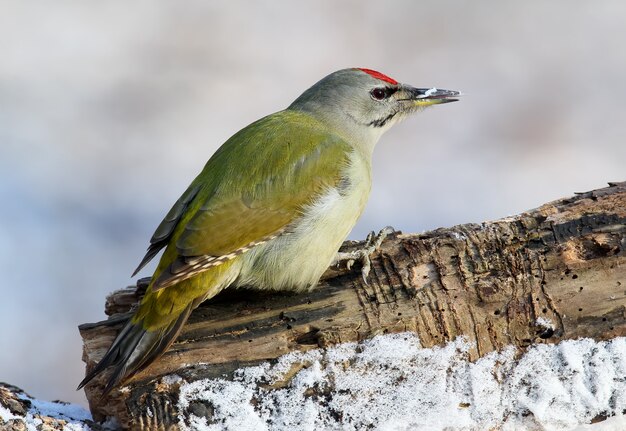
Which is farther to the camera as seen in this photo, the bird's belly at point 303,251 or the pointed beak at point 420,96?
the pointed beak at point 420,96

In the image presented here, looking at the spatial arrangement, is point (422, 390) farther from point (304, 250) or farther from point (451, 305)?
point (304, 250)

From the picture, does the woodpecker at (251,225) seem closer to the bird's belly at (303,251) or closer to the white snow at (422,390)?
the bird's belly at (303,251)

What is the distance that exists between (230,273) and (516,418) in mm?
1478

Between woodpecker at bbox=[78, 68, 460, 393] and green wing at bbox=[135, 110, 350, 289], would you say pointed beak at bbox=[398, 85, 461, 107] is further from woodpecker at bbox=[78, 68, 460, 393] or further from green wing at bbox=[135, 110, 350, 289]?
green wing at bbox=[135, 110, 350, 289]

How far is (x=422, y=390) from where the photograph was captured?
11.1ft

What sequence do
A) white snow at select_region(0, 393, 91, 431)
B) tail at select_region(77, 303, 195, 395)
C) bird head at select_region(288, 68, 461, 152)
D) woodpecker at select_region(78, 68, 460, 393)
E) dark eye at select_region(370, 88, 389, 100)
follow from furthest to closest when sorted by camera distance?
dark eye at select_region(370, 88, 389, 100) < bird head at select_region(288, 68, 461, 152) < woodpecker at select_region(78, 68, 460, 393) < tail at select_region(77, 303, 195, 395) < white snow at select_region(0, 393, 91, 431)

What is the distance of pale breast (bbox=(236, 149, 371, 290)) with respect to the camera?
148 inches

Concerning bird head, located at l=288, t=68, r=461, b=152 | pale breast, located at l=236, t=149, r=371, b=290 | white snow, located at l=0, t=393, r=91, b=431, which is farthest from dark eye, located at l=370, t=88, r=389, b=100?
white snow, located at l=0, t=393, r=91, b=431

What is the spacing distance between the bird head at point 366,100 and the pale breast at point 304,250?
79cm

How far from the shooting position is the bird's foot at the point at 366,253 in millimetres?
3748

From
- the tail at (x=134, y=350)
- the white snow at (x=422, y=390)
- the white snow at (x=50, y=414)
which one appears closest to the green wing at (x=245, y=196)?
the tail at (x=134, y=350)

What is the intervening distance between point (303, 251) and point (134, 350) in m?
0.95

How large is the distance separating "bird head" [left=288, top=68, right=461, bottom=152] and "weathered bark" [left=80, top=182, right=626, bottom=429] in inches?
47.8

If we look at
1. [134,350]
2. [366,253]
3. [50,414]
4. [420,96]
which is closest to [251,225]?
[366,253]
